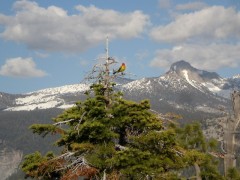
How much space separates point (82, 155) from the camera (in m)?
20.6

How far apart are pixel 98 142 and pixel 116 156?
197 cm

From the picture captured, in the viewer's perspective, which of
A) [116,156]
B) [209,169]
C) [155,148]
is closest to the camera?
[116,156]

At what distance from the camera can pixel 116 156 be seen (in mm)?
18516

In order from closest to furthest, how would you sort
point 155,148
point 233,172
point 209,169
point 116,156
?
point 116,156, point 155,148, point 233,172, point 209,169

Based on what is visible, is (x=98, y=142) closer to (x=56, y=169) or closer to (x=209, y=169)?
(x=56, y=169)

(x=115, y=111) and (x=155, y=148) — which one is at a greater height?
(x=115, y=111)

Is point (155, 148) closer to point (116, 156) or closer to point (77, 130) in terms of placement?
point (116, 156)

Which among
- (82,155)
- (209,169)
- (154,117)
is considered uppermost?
(154,117)

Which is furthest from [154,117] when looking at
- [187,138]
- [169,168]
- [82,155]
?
[187,138]

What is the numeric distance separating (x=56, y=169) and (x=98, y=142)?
2.32 m

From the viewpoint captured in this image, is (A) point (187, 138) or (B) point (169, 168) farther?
(A) point (187, 138)

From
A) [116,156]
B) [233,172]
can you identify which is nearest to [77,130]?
[116,156]

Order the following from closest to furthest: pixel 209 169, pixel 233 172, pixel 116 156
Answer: pixel 116 156, pixel 233 172, pixel 209 169

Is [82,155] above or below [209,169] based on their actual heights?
above
